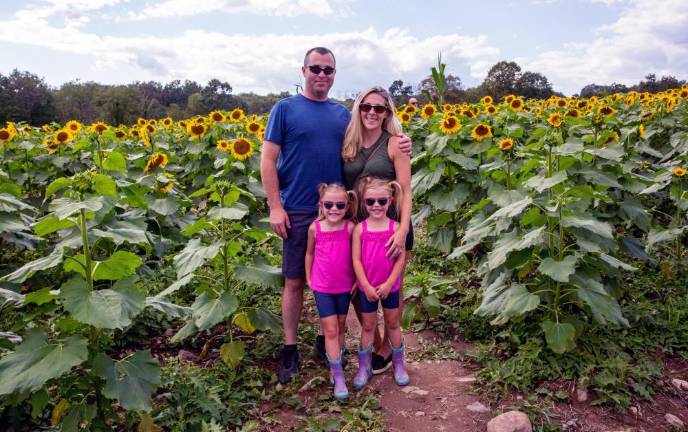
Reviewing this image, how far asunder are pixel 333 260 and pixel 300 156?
0.72m

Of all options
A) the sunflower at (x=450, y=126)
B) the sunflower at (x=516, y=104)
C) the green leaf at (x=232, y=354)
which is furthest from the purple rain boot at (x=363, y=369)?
the sunflower at (x=516, y=104)

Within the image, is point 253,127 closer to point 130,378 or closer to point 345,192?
point 345,192

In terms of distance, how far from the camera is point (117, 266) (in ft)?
8.87

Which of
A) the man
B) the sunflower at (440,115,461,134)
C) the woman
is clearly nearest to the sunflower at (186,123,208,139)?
the sunflower at (440,115,461,134)

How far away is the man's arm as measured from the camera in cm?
351

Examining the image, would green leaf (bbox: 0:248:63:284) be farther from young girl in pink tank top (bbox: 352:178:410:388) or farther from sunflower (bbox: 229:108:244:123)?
sunflower (bbox: 229:108:244:123)

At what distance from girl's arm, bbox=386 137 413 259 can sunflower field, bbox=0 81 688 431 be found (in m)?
0.65

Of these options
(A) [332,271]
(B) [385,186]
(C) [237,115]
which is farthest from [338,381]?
(C) [237,115]

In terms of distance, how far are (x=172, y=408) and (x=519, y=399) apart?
2137 millimetres

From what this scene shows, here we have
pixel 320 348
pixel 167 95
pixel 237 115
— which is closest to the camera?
pixel 320 348

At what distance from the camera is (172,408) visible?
3141 mm

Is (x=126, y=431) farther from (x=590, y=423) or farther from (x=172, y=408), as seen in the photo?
(x=590, y=423)

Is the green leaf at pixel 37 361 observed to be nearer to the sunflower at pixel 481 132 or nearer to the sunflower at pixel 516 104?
the sunflower at pixel 481 132

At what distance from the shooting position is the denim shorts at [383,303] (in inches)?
135
